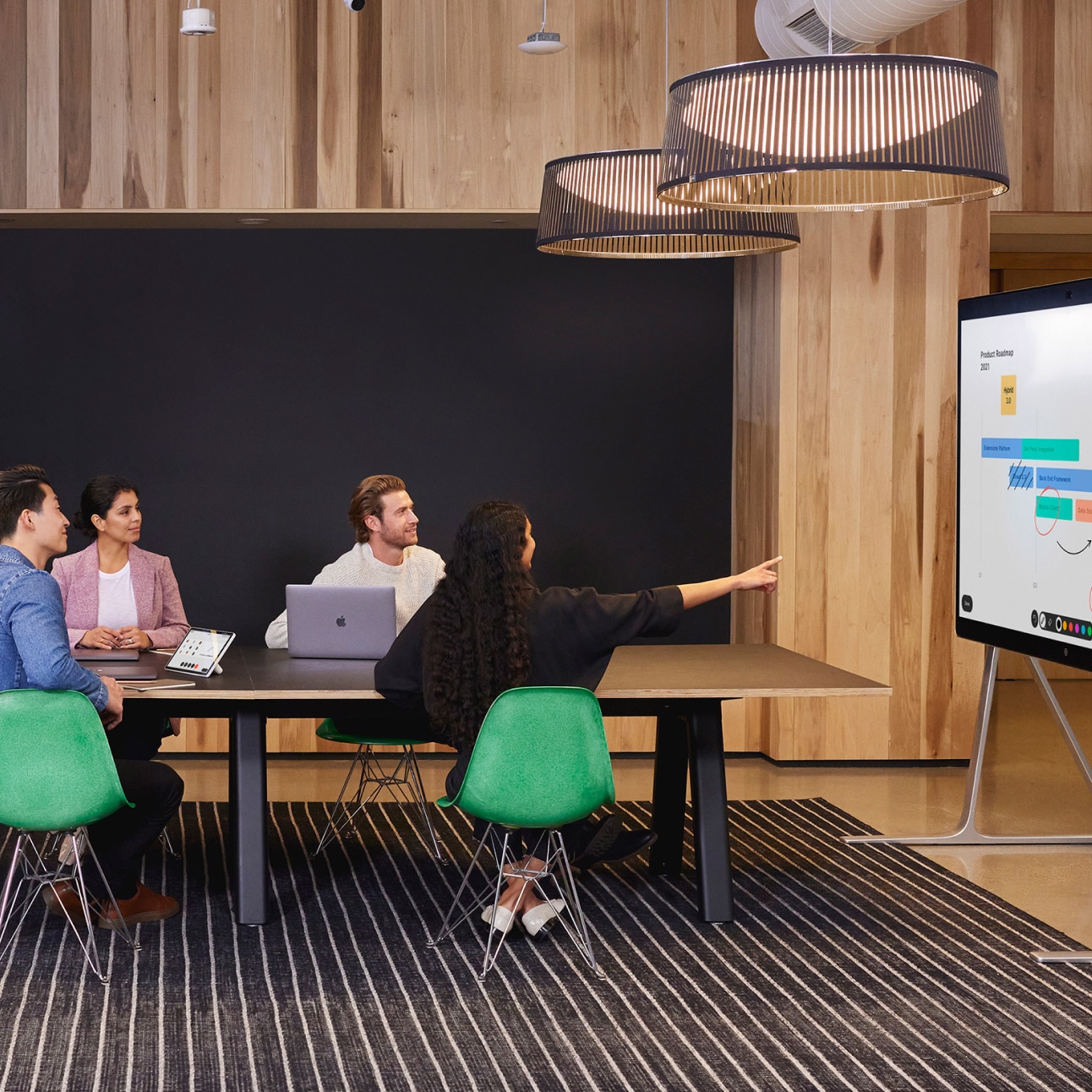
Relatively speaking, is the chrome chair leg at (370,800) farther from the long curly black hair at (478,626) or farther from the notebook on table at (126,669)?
the long curly black hair at (478,626)

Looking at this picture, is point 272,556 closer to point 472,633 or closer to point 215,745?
point 215,745

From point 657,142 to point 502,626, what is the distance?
135 inches

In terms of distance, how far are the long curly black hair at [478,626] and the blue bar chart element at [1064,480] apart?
1.88 meters

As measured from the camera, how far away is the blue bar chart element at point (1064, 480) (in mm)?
4457

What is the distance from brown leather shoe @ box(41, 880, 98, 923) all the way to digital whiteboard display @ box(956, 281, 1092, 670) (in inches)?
131

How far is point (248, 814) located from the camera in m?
4.35

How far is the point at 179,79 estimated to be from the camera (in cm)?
646

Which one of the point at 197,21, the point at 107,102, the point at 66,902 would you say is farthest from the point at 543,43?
the point at 66,902

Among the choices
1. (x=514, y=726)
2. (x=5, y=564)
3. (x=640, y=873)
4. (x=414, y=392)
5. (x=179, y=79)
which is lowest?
(x=640, y=873)

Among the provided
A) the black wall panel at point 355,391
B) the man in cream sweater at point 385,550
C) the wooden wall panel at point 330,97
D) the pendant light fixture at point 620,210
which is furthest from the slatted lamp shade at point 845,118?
the black wall panel at point 355,391

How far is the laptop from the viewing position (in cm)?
463

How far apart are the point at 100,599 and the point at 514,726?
2379 mm

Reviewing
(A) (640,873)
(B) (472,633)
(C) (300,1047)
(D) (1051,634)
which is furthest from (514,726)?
(D) (1051,634)

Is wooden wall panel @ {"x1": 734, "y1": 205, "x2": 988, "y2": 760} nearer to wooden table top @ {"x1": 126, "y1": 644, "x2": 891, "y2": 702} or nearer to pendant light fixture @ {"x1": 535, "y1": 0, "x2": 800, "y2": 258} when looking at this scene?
wooden table top @ {"x1": 126, "y1": 644, "x2": 891, "y2": 702}
